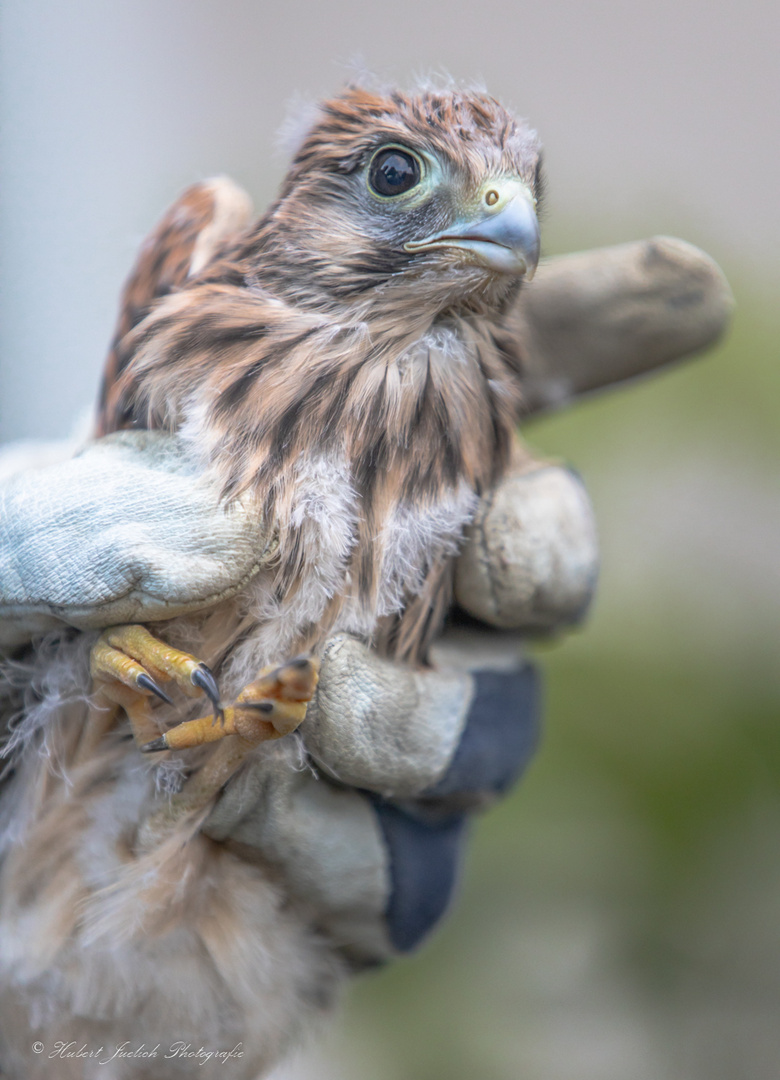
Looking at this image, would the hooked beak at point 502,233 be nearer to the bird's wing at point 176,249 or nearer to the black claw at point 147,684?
the bird's wing at point 176,249

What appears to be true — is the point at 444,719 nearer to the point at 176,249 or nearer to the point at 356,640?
the point at 356,640

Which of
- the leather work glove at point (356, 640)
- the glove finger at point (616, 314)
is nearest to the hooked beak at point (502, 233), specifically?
the leather work glove at point (356, 640)

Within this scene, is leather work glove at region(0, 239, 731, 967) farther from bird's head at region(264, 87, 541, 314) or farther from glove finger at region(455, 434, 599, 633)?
bird's head at region(264, 87, 541, 314)

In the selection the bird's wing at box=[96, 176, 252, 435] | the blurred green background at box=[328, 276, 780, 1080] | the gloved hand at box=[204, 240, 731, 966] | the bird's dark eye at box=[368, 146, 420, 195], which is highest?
the bird's dark eye at box=[368, 146, 420, 195]

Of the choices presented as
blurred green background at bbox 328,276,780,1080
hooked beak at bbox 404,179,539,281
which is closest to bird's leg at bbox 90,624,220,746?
hooked beak at bbox 404,179,539,281

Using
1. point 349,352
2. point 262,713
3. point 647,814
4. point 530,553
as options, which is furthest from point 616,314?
point 647,814

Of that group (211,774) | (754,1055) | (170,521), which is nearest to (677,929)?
(754,1055)

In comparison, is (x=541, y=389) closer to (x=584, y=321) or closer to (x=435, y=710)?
(x=584, y=321)
